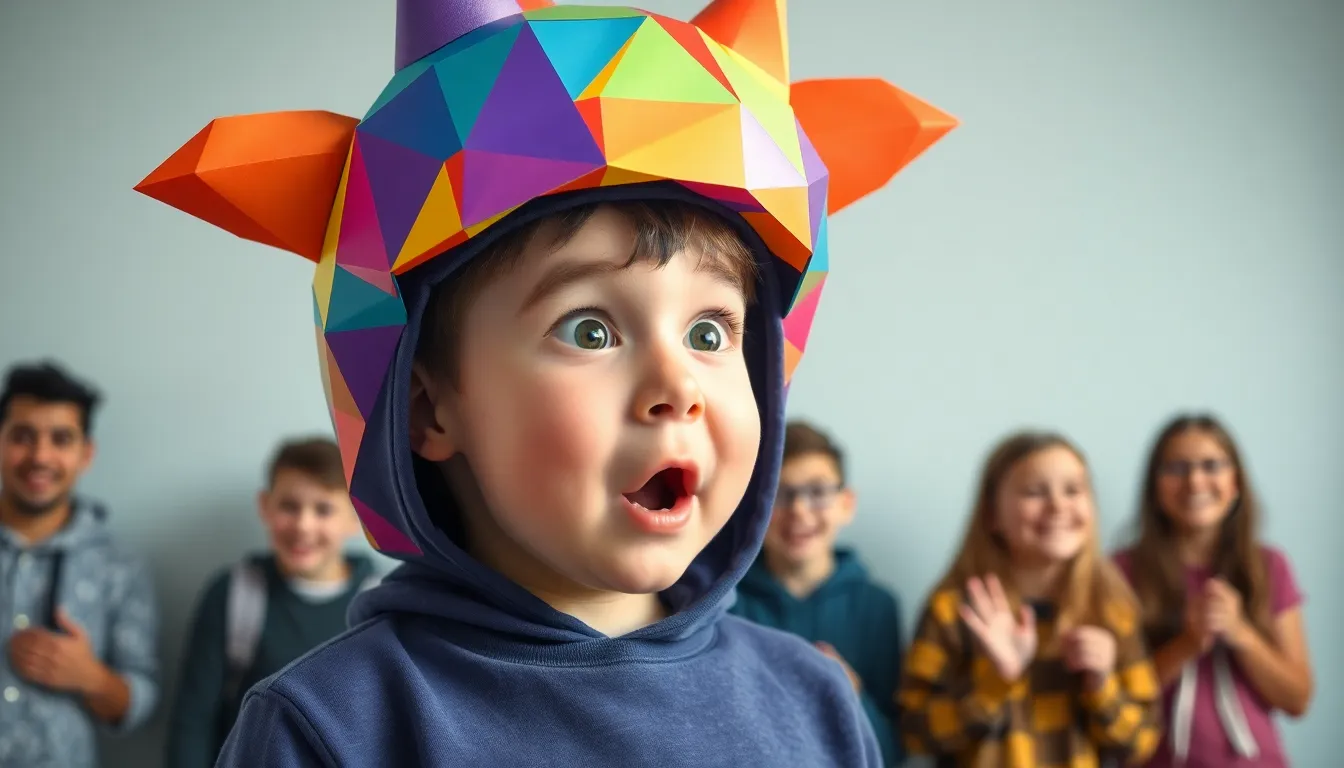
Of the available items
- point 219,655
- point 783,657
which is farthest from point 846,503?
point 783,657

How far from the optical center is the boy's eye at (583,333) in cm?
82

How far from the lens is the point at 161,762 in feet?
10.2

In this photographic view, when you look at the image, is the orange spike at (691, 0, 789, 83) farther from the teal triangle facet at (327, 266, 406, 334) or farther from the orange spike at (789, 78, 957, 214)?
the teal triangle facet at (327, 266, 406, 334)

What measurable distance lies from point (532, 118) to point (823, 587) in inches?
93.1

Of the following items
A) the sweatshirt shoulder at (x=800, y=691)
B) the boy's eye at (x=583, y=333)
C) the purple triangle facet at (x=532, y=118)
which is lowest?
the sweatshirt shoulder at (x=800, y=691)

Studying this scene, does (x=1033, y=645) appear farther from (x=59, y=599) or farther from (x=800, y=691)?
(x=59, y=599)

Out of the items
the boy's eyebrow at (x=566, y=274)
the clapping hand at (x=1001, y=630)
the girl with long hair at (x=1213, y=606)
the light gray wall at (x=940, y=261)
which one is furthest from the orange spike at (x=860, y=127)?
the light gray wall at (x=940, y=261)

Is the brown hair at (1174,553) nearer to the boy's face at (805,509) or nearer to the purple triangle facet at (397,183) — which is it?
the boy's face at (805,509)

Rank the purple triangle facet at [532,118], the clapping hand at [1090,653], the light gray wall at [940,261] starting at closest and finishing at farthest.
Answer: the purple triangle facet at [532,118], the clapping hand at [1090,653], the light gray wall at [940,261]

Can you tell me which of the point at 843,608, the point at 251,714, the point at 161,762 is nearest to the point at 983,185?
the point at 843,608

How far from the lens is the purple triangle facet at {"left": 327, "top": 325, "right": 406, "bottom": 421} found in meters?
0.84

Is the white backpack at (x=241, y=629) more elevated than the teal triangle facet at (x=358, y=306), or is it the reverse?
the teal triangle facet at (x=358, y=306)

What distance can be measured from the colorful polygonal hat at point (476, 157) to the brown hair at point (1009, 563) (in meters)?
2.07

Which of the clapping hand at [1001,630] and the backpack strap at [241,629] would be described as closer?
the clapping hand at [1001,630]
